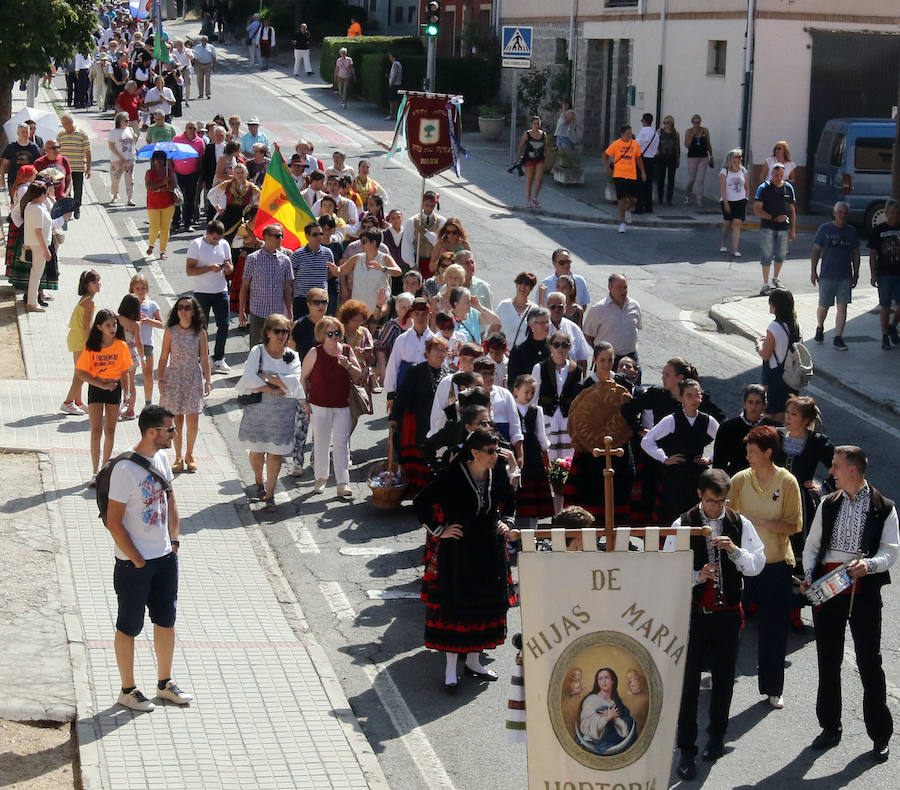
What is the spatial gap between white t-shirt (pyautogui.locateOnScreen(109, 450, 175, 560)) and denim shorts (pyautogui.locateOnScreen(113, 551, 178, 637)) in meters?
0.07

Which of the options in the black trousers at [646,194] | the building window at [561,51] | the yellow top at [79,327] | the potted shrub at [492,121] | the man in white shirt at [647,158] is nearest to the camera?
the yellow top at [79,327]

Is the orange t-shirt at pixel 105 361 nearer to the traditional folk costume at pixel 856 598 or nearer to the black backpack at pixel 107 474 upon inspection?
the black backpack at pixel 107 474

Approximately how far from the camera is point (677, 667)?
664 centimetres

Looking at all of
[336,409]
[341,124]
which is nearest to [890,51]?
[341,124]

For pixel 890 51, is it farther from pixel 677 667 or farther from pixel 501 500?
pixel 677 667

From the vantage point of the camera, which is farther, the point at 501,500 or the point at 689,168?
the point at 689,168

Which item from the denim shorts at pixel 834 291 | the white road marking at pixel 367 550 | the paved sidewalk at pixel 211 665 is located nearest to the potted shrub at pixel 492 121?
the denim shorts at pixel 834 291

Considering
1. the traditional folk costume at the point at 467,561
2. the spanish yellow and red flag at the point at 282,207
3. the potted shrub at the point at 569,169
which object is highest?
the spanish yellow and red flag at the point at 282,207

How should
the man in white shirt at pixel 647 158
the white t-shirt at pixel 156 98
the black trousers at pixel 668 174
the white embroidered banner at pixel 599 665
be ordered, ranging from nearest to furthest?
the white embroidered banner at pixel 599 665, the man in white shirt at pixel 647 158, the black trousers at pixel 668 174, the white t-shirt at pixel 156 98

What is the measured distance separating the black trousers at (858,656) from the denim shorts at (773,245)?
13258mm

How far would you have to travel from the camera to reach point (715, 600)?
8.00 m

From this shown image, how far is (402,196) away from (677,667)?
71.1 feet

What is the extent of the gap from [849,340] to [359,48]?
2586 centimetres

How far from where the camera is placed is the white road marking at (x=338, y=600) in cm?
1022
